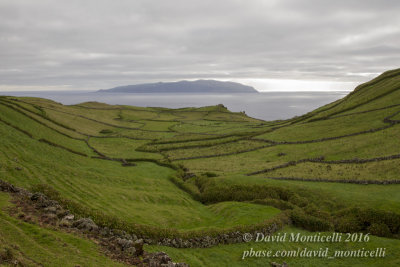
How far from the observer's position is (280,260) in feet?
75.2

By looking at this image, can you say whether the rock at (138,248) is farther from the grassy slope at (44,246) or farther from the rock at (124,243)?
the grassy slope at (44,246)

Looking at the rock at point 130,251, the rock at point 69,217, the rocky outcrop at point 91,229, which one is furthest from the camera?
the rock at point 69,217

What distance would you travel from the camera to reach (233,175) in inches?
1965

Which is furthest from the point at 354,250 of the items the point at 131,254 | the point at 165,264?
the point at 131,254

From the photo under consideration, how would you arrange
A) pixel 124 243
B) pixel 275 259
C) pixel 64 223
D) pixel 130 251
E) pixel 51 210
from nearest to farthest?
pixel 130 251, pixel 124 243, pixel 64 223, pixel 51 210, pixel 275 259

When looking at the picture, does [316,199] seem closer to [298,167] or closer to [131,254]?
[298,167]

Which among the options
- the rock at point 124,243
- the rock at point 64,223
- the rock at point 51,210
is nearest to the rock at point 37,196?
the rock at point 51,210

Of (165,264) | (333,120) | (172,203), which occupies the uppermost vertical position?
(333,120)

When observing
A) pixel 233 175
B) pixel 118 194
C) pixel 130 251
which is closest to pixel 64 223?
pixel 130 251

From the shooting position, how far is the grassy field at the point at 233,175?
91.2 feet

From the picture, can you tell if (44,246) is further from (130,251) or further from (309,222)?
(309,222)

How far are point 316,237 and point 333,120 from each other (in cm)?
6971

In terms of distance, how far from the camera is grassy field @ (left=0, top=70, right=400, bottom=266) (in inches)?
1094

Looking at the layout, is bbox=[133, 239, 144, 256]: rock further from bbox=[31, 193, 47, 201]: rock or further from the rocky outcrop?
bbox=[31, 193, 47, 201]: rock
